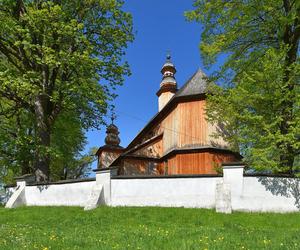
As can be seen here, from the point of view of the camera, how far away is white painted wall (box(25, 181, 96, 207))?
1634cm

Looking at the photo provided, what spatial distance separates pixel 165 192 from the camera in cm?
1503

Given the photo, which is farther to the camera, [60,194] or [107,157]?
[107,157]

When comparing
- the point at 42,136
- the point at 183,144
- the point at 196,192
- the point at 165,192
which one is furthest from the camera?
the point at 183,144

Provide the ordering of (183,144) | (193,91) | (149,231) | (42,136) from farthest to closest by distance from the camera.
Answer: (193,91) → (183,144) → (42,136) → (149,231)

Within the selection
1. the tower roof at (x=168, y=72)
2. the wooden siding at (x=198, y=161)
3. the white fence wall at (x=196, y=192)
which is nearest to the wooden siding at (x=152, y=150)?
the wooden siding at (x=198, y=161)

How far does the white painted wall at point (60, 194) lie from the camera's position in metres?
16.3

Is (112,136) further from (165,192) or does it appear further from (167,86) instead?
(165,192)

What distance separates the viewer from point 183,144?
80.8ft

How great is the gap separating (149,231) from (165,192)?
19.4ft

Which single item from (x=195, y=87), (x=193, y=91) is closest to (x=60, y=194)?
(x=193, y=91)

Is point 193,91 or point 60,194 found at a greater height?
point 193,91

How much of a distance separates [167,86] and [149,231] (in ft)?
126

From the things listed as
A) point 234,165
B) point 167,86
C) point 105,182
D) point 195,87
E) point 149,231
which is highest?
point 167,86

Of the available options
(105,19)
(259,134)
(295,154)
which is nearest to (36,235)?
(259,134)
